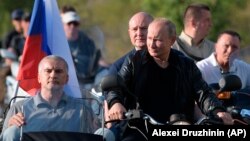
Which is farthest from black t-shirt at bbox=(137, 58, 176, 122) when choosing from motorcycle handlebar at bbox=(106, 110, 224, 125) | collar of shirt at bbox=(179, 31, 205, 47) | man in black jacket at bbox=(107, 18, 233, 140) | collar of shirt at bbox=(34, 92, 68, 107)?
collar of shirt at bbox=(179, 31, 205, 47)

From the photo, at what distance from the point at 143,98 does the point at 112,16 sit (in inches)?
651

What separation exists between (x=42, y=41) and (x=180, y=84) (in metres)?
2.62

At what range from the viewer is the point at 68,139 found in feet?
33.5

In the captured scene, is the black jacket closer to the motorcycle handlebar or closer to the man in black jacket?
the man in black jacket

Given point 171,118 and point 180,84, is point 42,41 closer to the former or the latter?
point 180,84

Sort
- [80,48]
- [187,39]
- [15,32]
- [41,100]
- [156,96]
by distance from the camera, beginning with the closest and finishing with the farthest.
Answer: [41,100], [156,96], [187,39], [80,48], [15,32]

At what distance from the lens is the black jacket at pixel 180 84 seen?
432 inches

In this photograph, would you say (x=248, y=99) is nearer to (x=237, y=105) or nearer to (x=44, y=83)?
(x=237, y=105)

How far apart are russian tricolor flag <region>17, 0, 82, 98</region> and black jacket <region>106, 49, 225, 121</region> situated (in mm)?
2035

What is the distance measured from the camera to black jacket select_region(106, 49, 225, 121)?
36.0 feet

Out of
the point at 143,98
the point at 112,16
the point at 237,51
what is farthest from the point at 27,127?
the point at 112,16

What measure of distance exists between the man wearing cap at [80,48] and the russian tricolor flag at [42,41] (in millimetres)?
5835

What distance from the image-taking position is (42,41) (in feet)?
43.5

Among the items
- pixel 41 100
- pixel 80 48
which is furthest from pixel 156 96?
pixel 80 48
